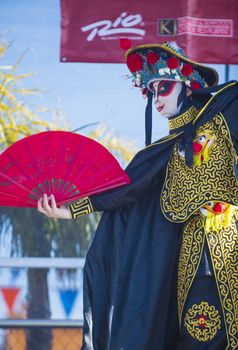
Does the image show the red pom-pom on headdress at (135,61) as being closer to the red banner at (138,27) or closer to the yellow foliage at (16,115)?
the red banner at (138,27)

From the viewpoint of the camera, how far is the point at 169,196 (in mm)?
5445

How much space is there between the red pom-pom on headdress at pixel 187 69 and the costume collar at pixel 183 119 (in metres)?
0.15

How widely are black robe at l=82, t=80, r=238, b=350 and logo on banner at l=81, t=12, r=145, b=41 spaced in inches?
47.4

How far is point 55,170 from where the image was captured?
17.8 feet

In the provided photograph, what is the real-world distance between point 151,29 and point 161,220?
1500 mm

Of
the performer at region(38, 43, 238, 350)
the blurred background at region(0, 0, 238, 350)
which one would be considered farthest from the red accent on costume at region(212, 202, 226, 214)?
the blurred background at region(0, 0, 238, 350)

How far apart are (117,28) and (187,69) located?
119cm

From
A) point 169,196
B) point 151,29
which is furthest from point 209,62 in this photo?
point 169,196

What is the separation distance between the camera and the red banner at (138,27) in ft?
21.7

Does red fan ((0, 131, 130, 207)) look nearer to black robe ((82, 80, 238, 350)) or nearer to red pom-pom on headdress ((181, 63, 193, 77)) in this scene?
black robe ((82, 80, 238, 350))

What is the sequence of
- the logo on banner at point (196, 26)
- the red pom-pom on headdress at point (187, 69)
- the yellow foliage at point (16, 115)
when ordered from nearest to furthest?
the red pom-pom on headdress at point (187, 69), the logo on banner at point (196, 26), the yellow foliage at point (16, 115)

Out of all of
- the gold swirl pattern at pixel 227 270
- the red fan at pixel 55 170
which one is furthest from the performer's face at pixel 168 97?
the gold swirl pattern at pixel 227 270

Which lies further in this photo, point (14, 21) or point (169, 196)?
point (14, 21)

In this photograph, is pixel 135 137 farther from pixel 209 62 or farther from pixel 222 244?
pixel 222 244
